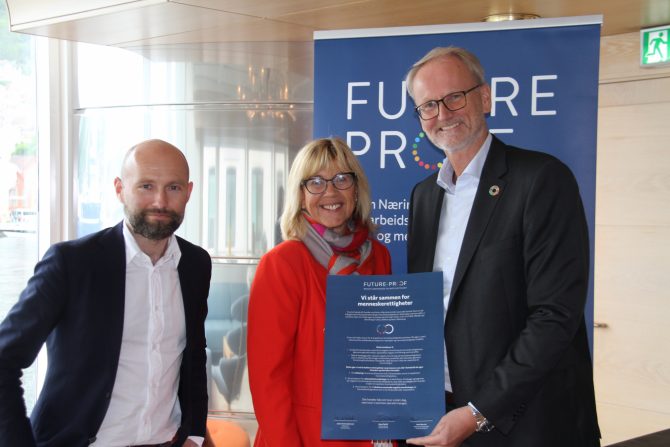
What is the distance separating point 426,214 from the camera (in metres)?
2.49

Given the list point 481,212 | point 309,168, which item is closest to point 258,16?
point 309,168

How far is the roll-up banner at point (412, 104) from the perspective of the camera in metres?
2.91


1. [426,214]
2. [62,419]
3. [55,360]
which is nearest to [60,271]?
[55,360]

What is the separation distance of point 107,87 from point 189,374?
2.66m

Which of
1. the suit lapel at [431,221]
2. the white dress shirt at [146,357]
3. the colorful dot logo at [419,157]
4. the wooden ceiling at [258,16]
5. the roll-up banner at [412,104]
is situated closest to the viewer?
the white dress shirt at [146,357]

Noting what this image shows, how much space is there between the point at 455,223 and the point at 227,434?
2459 millimetres

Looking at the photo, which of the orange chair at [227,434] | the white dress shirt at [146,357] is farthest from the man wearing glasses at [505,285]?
the orange chair at [227,434]

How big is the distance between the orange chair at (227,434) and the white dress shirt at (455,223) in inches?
85.1

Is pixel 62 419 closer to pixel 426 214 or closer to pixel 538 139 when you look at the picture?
pixel 426 214

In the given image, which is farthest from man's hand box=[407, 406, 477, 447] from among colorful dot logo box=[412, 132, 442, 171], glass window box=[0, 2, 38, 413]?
glass window box=[0, 2, 38, 413]

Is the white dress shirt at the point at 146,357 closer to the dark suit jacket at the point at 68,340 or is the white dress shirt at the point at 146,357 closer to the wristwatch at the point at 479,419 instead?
the dark suit jacket at the point at 68,340

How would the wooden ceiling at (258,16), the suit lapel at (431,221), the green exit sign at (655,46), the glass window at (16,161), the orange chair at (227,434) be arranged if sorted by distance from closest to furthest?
the suit lapel at (431,221), the wooden ceiling at (258,16), the green exit sign at (655,46), the orange chair at (227,434), the glass window at (16,161)

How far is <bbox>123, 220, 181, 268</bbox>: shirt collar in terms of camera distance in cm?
234

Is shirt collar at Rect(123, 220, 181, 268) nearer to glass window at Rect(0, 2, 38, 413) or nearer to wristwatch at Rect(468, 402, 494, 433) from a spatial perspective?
wristwatch at Rect(468, 402, 494, 433)
